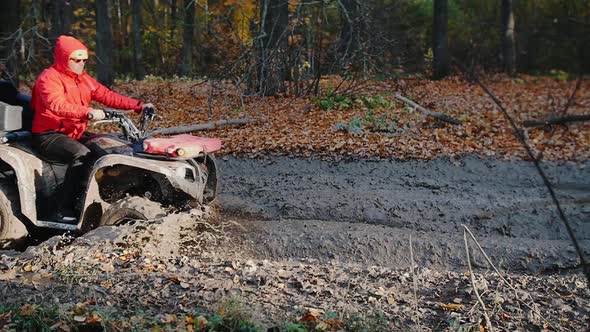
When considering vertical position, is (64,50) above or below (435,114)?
above

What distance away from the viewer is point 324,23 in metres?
16.1

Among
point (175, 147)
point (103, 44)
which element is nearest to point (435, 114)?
point (175, 147)

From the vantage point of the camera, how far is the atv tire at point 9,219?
6.45 metres

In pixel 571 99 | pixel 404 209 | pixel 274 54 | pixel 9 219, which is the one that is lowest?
pixel 404 209

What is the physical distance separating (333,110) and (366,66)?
1.67 meters

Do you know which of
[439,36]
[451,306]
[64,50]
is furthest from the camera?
[439,36]

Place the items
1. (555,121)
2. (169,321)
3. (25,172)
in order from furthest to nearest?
(25,172), (169,321), (555,121)

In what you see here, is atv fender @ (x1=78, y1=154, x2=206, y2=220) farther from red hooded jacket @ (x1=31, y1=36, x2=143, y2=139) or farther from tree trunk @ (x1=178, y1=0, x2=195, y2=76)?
tree trunk @ (x1=178, y1=0, x2=195, y2=76)

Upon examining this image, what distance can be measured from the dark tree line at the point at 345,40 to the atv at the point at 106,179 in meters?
2.91

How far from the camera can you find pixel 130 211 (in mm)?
6328

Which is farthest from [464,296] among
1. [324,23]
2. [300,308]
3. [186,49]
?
[186,49]

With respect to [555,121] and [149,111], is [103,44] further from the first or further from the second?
[555,121]

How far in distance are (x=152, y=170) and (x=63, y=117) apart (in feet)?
3.72

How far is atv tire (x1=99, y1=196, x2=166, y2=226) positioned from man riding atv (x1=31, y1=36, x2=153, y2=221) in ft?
1.33
